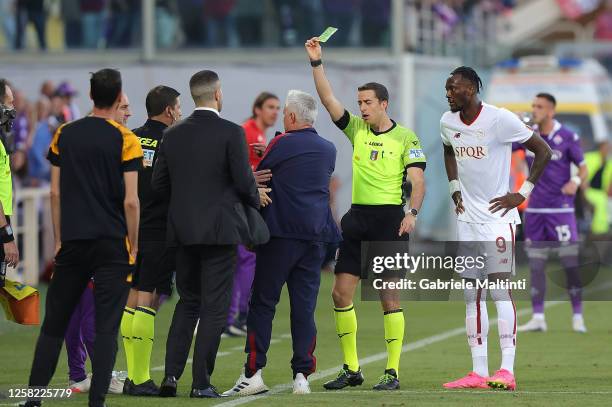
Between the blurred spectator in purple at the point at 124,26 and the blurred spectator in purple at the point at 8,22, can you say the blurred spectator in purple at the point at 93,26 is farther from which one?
the blurred spectator in purple at the point at 8,22

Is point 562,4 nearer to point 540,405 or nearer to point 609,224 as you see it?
point 609,224

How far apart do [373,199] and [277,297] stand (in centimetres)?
99

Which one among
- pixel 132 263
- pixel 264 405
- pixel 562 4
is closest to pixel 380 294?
pixel 264 405

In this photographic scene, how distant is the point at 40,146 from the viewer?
22.1 metres

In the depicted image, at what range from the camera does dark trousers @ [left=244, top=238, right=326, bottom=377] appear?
11078 mm

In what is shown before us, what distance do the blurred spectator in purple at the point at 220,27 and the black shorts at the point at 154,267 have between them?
53.3 ft

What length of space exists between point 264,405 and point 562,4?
3561cm

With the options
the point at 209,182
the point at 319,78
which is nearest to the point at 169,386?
the point at 209,182

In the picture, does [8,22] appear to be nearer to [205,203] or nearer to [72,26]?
[72,26]

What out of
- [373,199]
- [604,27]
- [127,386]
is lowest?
[127,386]

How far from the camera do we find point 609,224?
2670 cm

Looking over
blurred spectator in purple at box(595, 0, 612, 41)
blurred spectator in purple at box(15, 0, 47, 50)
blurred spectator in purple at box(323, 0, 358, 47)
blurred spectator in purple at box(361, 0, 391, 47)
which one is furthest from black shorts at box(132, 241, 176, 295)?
blurred spectator in purple at box(595, 0, 612, 41)

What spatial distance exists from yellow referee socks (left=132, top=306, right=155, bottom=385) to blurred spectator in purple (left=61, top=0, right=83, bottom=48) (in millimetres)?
17066

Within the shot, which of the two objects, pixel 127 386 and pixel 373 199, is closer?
pixel 127 386
